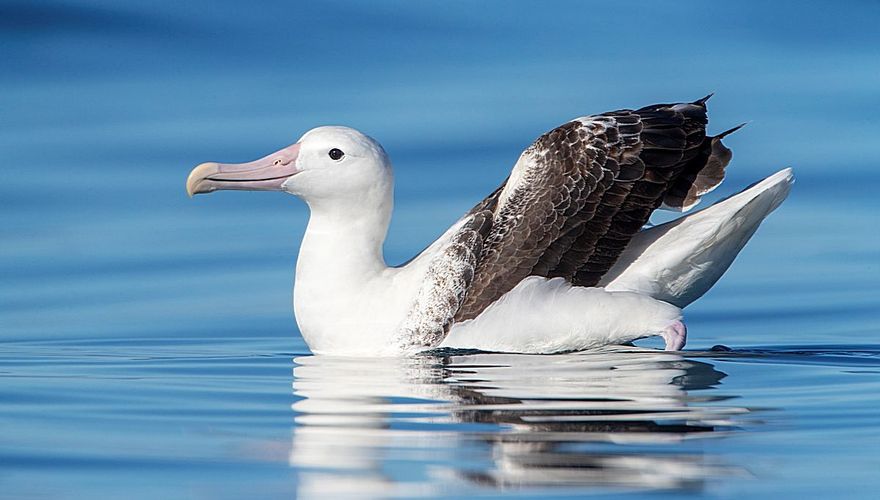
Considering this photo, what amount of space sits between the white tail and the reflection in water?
2.04ft

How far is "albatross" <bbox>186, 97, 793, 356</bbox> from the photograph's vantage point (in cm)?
902

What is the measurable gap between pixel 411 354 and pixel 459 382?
1.18m

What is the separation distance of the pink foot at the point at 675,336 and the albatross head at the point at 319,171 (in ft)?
5.70

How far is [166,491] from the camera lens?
5.54 meters

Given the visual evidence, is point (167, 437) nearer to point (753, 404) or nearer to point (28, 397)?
point (28, 397)

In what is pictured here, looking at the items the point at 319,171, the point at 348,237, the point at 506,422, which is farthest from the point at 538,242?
the point at 506,422

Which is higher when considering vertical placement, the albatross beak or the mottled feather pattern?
the albatross beak

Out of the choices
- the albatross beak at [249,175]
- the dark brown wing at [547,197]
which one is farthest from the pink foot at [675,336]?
the albatross beak at [249,175]

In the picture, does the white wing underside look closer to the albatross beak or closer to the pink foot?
the pink foot

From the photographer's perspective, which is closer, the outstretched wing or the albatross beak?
the outstretched wing

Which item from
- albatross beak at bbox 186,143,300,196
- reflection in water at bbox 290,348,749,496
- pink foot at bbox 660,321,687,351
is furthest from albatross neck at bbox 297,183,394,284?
pink foot at bbox 660,321,687,351

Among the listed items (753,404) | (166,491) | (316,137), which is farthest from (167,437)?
(316,137)

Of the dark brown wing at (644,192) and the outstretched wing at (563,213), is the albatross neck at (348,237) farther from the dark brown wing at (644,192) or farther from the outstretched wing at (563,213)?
the dark brown wing at (644,192)

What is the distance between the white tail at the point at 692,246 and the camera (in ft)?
30.5
